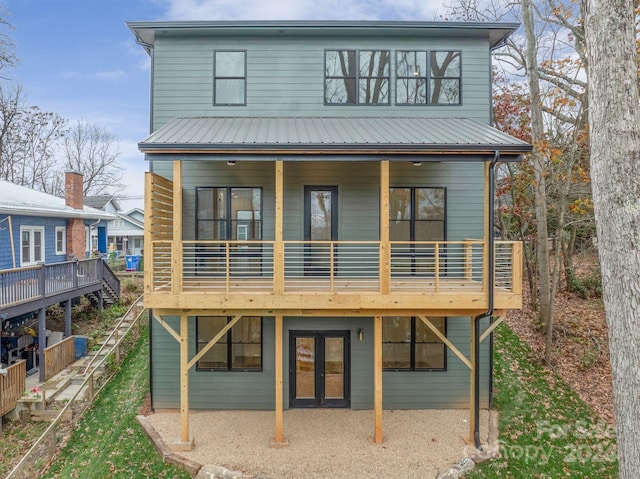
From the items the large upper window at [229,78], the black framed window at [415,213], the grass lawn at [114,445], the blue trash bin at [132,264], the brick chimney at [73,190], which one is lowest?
the grass lawn at [114,445]

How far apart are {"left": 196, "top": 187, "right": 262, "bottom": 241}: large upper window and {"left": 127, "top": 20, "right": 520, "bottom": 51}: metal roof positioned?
3874 mm

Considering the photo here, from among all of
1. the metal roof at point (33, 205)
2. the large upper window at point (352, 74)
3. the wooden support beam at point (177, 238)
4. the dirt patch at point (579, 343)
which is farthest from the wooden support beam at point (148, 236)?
the dirt patch at point (579, 343)

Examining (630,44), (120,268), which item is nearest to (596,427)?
(630,44)

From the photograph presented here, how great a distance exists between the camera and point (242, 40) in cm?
918

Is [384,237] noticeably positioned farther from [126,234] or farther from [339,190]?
[126,234]

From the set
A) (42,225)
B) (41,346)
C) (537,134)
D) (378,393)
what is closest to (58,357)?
(41,346)

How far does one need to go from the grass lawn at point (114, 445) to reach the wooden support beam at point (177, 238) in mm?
3255

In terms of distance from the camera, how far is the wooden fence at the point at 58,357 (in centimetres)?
1098

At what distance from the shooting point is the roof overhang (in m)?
6.82

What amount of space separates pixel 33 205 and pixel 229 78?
37.0 ft

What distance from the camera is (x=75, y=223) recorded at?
17453mm

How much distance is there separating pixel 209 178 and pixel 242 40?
3571 millimetres

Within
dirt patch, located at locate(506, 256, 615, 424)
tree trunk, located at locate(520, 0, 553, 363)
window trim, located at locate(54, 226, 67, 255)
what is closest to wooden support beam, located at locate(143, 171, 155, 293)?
dirt patch, located at locate(506, 256, 615, 424)

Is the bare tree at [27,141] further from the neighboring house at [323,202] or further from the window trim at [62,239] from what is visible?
the neighboring house at [323,202]
